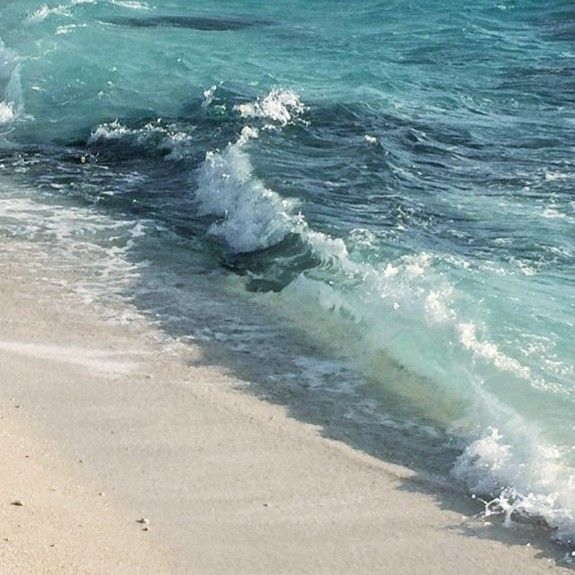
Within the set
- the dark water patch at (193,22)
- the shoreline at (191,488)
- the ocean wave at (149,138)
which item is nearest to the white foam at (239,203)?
the ocean wave at (149,138)

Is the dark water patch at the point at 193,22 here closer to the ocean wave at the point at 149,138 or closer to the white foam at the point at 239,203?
the ocean wave at the point at 149,138

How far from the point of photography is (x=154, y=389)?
11336 millimetres

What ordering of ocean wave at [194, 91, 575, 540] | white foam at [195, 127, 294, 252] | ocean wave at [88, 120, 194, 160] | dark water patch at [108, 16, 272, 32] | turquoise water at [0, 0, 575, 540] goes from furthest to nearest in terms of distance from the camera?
1. dark water patch at [108, 16, 272, 32]
2. ocean wave at [88, 120, 194, 160]
3. white foam at [195, 127, 294, 252]
4. turquoise water at [0, 0, 575, 540]
5. ocean wave at [194, 91, 575, 540]

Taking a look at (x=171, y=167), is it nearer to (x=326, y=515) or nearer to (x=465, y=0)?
(x=326, y=515)

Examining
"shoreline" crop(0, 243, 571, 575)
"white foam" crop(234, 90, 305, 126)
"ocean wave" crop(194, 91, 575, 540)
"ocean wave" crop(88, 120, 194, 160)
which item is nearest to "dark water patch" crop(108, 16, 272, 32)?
"white foam" crop(234, 90, 305, 126)

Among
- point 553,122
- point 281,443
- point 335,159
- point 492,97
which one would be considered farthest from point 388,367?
point 492,97

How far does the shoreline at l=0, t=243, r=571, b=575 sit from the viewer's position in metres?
8.57

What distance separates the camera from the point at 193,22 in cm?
2952

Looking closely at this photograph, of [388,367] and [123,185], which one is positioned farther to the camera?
[123,185]

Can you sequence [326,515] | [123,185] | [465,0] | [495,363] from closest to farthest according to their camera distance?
[326,515] < [495,363] < [123,185] < [465,0]

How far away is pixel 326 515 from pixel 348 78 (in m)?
15.2

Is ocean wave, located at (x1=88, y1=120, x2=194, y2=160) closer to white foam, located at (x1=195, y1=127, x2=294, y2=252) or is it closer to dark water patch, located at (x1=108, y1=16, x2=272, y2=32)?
white foam, located at (x1=195, y1=127, x2=294, y2=252)

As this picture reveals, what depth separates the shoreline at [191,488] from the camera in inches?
337

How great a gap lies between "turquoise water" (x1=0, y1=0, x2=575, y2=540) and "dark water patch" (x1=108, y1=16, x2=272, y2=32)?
0.10 metres
